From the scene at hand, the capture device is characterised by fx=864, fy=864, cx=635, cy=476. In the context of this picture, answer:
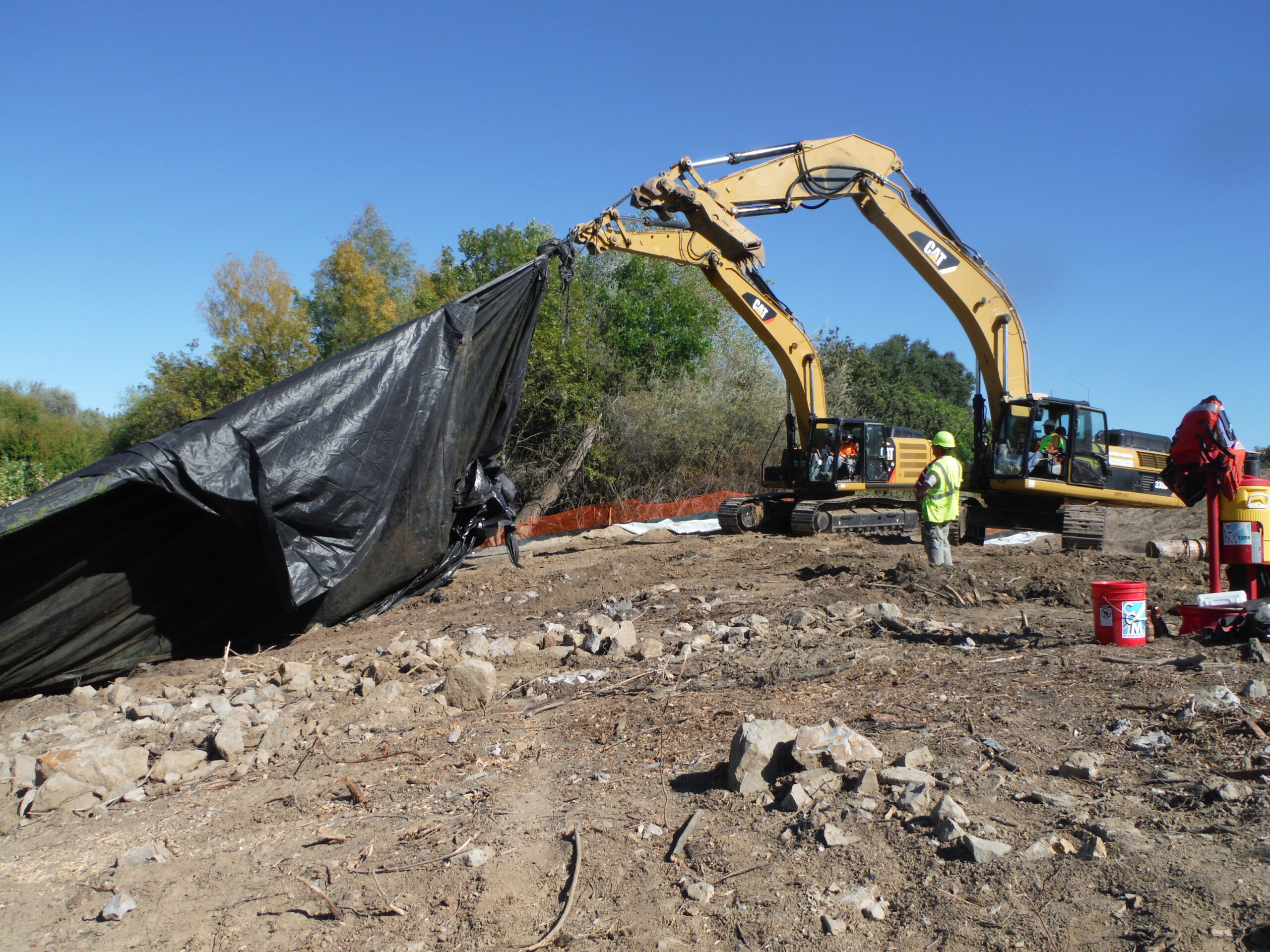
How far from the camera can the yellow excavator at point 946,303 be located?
11805mm

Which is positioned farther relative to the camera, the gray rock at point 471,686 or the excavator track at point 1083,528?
the excavator track at point 1083,528

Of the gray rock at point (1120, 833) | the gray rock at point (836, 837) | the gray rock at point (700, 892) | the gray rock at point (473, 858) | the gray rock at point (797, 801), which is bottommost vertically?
the gray rock at point (473, 858)

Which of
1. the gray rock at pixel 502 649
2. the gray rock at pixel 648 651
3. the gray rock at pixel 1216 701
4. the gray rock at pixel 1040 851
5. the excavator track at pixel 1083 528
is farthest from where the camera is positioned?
the excavator track at pixel 1083 528

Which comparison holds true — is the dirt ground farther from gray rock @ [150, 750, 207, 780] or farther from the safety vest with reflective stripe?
the safety vest with reflective stripe

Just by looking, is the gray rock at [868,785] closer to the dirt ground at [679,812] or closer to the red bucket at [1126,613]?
the dirt ground at [679,812]

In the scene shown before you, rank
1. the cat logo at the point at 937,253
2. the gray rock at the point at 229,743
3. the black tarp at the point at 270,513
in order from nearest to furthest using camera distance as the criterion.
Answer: the gray rock at the point at 229,743 → the black tarp at the point at 270,513 → the cat logo at the point at 937,253

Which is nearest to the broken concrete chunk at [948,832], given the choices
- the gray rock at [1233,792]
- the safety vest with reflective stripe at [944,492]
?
the gray rock at [1233,792]

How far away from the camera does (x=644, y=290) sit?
29.5 meters

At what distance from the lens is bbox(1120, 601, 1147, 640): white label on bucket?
529 cm

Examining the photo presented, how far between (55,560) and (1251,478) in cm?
807

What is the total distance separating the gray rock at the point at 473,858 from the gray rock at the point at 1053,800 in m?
2.08

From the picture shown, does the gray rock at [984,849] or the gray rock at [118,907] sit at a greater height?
the gray rock at [984,849]

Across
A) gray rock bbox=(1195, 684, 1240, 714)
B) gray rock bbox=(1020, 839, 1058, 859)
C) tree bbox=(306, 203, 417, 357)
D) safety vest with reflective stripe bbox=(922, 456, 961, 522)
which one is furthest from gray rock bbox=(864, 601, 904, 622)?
tree bbox=(306, 203, 417, 357)

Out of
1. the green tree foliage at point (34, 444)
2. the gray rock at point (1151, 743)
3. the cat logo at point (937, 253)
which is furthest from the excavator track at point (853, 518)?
the green tree foliage at point (34, 444)
